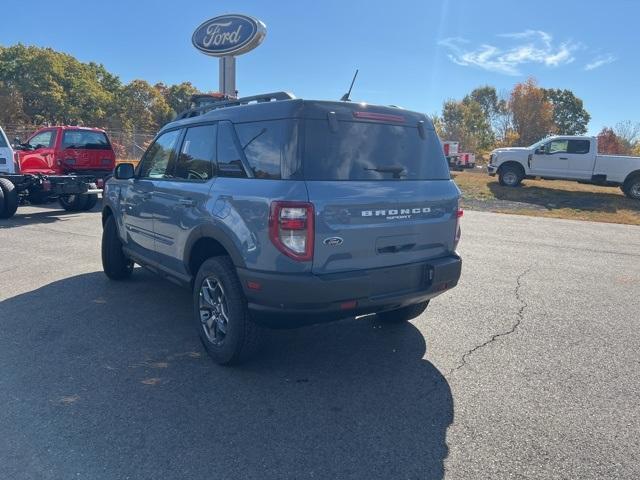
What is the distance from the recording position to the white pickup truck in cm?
1723

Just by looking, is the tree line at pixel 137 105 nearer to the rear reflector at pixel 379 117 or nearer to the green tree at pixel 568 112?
the green tree at pixel 568 112

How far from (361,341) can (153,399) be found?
1.87 metres

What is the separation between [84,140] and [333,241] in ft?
38.7

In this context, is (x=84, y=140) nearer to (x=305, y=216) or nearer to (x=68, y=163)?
(x=68, y=163)

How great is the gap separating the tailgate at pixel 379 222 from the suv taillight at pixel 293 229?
0.06 meters

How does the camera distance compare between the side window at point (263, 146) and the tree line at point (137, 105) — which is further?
the tree line at point (137, 105)

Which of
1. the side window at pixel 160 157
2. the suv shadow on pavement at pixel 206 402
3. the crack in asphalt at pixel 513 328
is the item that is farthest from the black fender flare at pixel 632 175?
the side window at pixel 160 157

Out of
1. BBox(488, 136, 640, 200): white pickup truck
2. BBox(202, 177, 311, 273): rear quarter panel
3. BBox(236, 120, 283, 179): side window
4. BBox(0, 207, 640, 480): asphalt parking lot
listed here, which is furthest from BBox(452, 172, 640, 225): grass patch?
BBox(202, 177, 311, 273): rear quarter panel

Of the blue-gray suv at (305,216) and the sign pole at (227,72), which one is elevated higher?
the sign pole at (227,72)

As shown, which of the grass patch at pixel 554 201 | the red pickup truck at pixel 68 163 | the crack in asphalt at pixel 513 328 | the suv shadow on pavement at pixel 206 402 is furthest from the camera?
the grass patch at pixel 554 201

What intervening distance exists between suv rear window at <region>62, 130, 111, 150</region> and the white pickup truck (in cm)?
1467

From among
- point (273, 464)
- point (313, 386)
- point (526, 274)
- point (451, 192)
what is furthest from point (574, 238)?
point (273, 464)

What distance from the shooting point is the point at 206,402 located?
10.7ft

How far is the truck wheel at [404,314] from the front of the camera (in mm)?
4594
